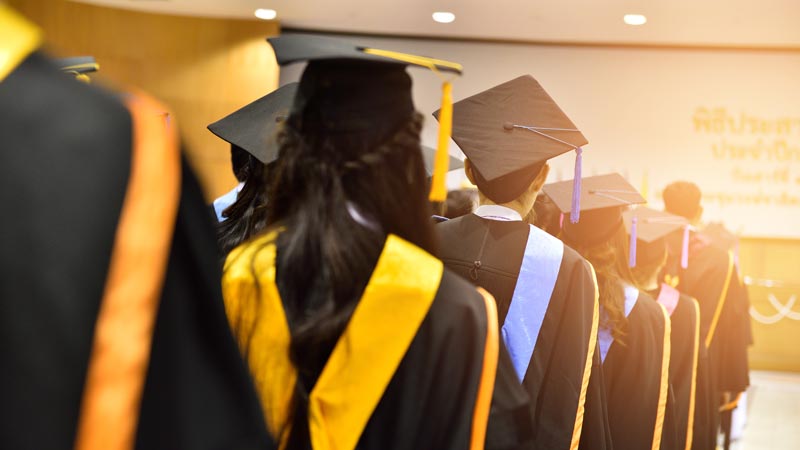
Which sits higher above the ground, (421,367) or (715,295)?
(421,367)

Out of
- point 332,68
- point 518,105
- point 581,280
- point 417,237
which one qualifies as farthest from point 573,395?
point 332,68

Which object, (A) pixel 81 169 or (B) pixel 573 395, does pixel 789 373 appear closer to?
(B) pixel 573 395

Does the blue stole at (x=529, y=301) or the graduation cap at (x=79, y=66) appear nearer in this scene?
the blue stole at (x=529, y=301)

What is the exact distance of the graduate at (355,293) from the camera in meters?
1.57

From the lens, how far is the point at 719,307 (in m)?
5.75

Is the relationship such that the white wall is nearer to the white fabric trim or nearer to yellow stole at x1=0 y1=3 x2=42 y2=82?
the white fabric trim

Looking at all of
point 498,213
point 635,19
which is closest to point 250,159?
point 498,213

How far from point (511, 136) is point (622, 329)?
0.94 meters

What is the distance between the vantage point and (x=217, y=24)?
9742 mm

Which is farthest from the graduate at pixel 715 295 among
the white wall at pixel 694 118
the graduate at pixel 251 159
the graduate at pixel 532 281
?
the white wall at pixel 694 118

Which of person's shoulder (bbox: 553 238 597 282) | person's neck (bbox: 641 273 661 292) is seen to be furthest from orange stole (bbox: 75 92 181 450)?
person's neck (bbox: 641 273 661 292)

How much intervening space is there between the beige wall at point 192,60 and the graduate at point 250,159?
6.72 metres

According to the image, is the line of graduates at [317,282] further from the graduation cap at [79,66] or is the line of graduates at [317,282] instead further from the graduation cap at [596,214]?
the graduation cap at [79,66]

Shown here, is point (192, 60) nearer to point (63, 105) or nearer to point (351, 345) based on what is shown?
point (351, 345)
